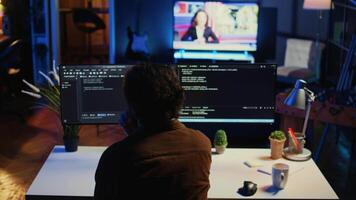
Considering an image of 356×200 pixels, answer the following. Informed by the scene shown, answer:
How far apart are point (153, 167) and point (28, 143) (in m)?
3.63

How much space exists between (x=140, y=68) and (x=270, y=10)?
5.22 meters

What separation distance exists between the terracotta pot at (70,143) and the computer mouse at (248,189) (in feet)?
3.13

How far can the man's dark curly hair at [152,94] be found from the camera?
1.94m

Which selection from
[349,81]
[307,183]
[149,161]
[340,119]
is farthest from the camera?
[349,81]

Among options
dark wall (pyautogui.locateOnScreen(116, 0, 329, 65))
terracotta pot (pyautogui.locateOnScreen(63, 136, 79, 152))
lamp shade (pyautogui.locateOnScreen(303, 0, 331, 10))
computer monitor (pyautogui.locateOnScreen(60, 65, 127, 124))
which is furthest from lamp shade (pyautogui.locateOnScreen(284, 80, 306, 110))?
dark wall (pyautogui.locateOnScreen(116, 0, 329, 65))

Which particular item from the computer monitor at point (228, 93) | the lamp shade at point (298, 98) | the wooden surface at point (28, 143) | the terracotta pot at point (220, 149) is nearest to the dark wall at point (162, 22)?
the wooden surface at point (28, 143)

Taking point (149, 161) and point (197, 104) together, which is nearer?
point (149, 161)

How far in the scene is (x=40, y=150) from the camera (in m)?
5.14

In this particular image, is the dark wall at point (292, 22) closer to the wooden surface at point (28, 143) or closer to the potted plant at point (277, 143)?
the wooden surface at point (28, 143)

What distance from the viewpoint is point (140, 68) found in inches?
78.2

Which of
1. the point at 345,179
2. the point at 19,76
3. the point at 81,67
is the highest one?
the point at 81,67

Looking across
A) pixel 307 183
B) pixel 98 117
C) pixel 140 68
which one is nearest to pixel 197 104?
pixel 98 117

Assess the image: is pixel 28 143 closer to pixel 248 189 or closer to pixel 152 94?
pixel 248 189

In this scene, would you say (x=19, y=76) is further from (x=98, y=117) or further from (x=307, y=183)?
(x=307, y=183)
